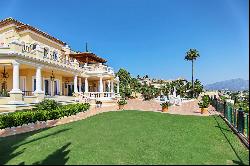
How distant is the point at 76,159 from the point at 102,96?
2654cm

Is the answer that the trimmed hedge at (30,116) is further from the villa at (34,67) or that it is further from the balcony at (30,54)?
the balcony at (30,54)

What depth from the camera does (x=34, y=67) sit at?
2750 cm

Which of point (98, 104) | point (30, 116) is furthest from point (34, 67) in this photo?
point (98, 104)

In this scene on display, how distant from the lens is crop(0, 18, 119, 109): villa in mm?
23891

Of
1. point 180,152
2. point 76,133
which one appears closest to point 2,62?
point 76,133

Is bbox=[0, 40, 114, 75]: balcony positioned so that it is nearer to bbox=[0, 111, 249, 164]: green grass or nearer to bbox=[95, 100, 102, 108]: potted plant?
bbox=[95, 100, 102, 108]: potted plant

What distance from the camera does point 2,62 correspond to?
24.0m

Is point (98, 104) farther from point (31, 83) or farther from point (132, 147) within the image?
point (132, 147)

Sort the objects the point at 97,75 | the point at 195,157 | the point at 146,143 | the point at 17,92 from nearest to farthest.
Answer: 1. the point at 195,157
2. the point at 146,143
3. the point at 17,92
4. the point at 97,75

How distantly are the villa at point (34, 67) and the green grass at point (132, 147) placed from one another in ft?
33.5

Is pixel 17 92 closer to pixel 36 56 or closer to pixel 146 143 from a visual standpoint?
pixel 36 56

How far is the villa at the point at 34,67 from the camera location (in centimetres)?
2389

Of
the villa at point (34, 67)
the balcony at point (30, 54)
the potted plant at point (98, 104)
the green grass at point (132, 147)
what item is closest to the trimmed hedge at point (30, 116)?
the green grass at point (132, 147)

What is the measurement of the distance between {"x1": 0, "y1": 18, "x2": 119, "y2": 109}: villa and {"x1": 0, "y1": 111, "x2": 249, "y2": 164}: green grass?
10216 millimetres
